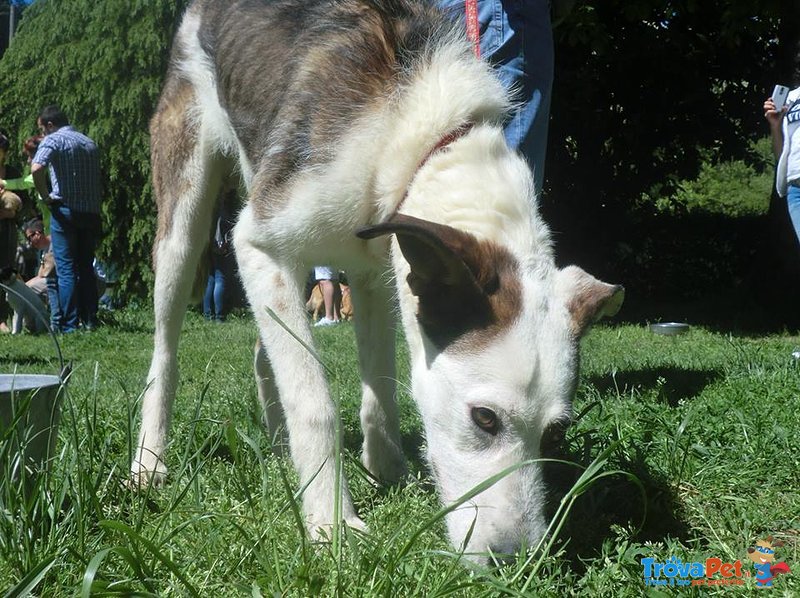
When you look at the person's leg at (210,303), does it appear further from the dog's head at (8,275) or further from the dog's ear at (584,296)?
the dog's ear at (584,296)

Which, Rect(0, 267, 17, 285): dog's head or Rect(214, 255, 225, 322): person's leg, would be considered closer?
Rect(0, 267, 17, 285): dog's head

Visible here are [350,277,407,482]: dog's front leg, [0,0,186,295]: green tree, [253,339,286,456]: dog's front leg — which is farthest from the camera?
[0,0,186,295]: green tree

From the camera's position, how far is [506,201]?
288 centimetres

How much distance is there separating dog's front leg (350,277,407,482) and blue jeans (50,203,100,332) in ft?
25.0

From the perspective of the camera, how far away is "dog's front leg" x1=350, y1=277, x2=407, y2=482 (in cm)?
367

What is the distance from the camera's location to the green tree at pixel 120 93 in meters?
15.1

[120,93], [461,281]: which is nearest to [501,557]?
[461,281]

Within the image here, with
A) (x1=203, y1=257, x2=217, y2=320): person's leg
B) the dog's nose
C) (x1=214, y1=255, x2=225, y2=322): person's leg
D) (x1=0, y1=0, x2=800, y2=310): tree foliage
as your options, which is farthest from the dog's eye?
(x1=203, y1=257, x2=217, y2=320): person's leg

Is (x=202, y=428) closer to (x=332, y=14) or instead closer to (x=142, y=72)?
(x=332, y=14)

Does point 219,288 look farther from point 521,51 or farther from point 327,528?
point 327,528

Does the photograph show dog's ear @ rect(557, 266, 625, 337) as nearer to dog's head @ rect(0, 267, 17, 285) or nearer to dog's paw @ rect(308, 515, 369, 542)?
dog's paw @ rect(308, 515, 369, 542)

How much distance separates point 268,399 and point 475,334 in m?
1.71

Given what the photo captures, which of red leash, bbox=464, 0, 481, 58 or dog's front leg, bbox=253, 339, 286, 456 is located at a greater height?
red leash, bbox=464, 0, 481, 58

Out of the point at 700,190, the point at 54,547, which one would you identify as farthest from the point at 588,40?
Answer: the point at 700,190
